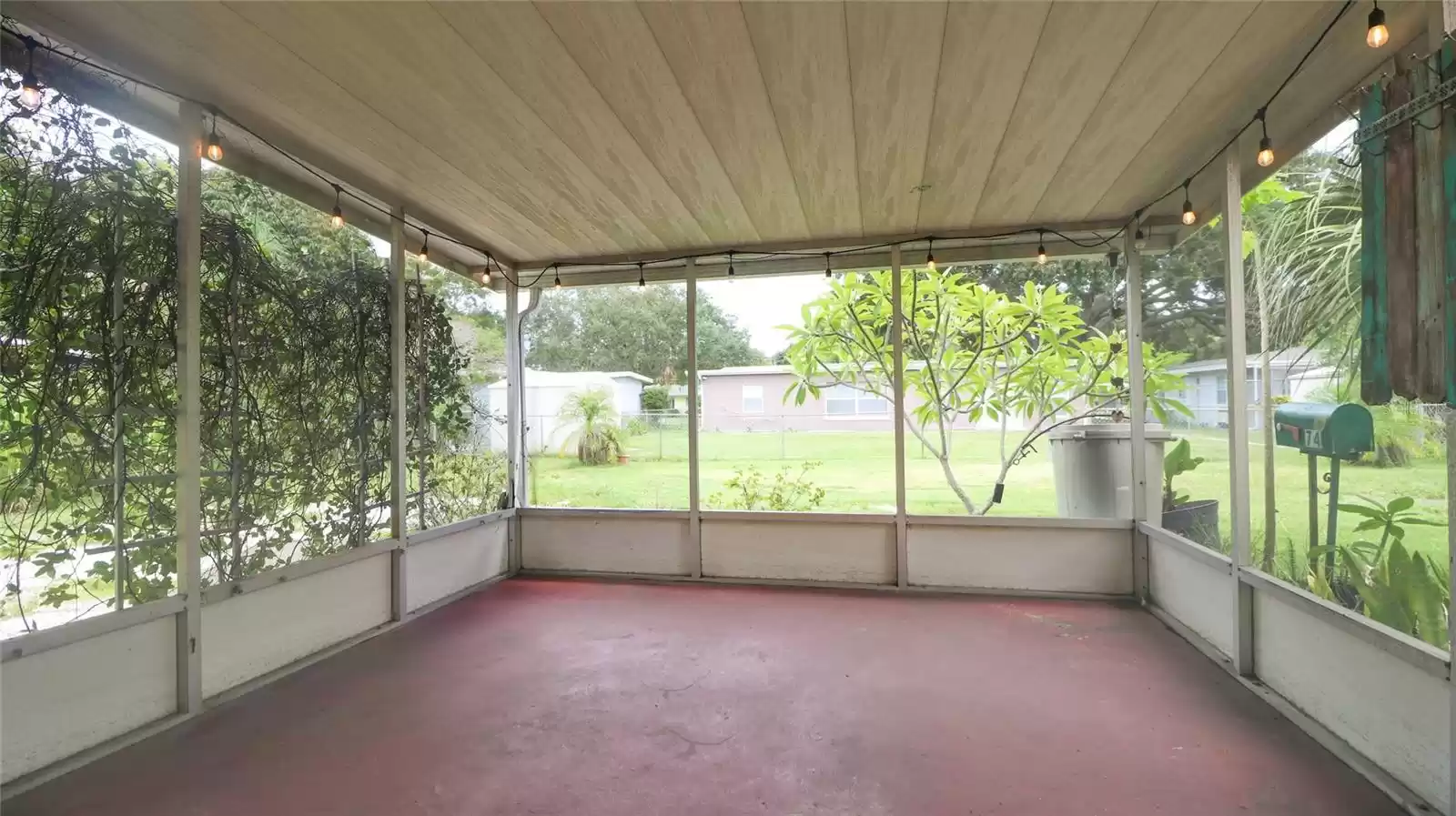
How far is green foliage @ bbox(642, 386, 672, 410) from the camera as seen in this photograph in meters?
4.46

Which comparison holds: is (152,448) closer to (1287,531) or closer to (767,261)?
(767,261)

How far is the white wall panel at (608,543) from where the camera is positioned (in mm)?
4367

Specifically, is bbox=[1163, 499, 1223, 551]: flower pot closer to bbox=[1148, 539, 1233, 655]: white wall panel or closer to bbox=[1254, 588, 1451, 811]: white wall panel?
bbox=[1148, 539, 1233, 655]: white wall panel

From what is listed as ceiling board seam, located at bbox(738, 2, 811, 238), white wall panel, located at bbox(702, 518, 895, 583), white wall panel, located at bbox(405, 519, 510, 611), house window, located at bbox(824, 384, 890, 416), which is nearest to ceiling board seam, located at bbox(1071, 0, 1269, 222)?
ceiling board seam, located at bbox(738, 2, 811, 238)

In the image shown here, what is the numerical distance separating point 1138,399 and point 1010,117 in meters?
2.15

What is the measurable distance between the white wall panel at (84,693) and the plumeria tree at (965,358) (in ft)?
11.6

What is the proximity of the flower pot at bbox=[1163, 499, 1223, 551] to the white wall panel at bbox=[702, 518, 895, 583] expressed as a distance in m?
1.59

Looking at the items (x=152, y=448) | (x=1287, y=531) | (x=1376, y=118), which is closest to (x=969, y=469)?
(x=1287, y=531)

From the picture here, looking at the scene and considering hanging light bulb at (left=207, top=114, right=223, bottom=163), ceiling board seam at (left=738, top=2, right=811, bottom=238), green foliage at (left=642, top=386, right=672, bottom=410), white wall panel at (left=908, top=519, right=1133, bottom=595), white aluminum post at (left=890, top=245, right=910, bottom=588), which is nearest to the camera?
ceiling board seam at (left=738, top=2, right=811, bottom=238)

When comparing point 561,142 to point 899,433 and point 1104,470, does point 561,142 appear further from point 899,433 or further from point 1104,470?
point 1104,470

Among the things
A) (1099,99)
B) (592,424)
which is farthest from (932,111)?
(592,424)

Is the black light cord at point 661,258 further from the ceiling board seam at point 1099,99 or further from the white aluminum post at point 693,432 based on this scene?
the ceiling board seam at point 1099,99

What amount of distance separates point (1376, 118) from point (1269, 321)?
927 millimetres

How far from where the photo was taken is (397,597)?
11.3 ft
